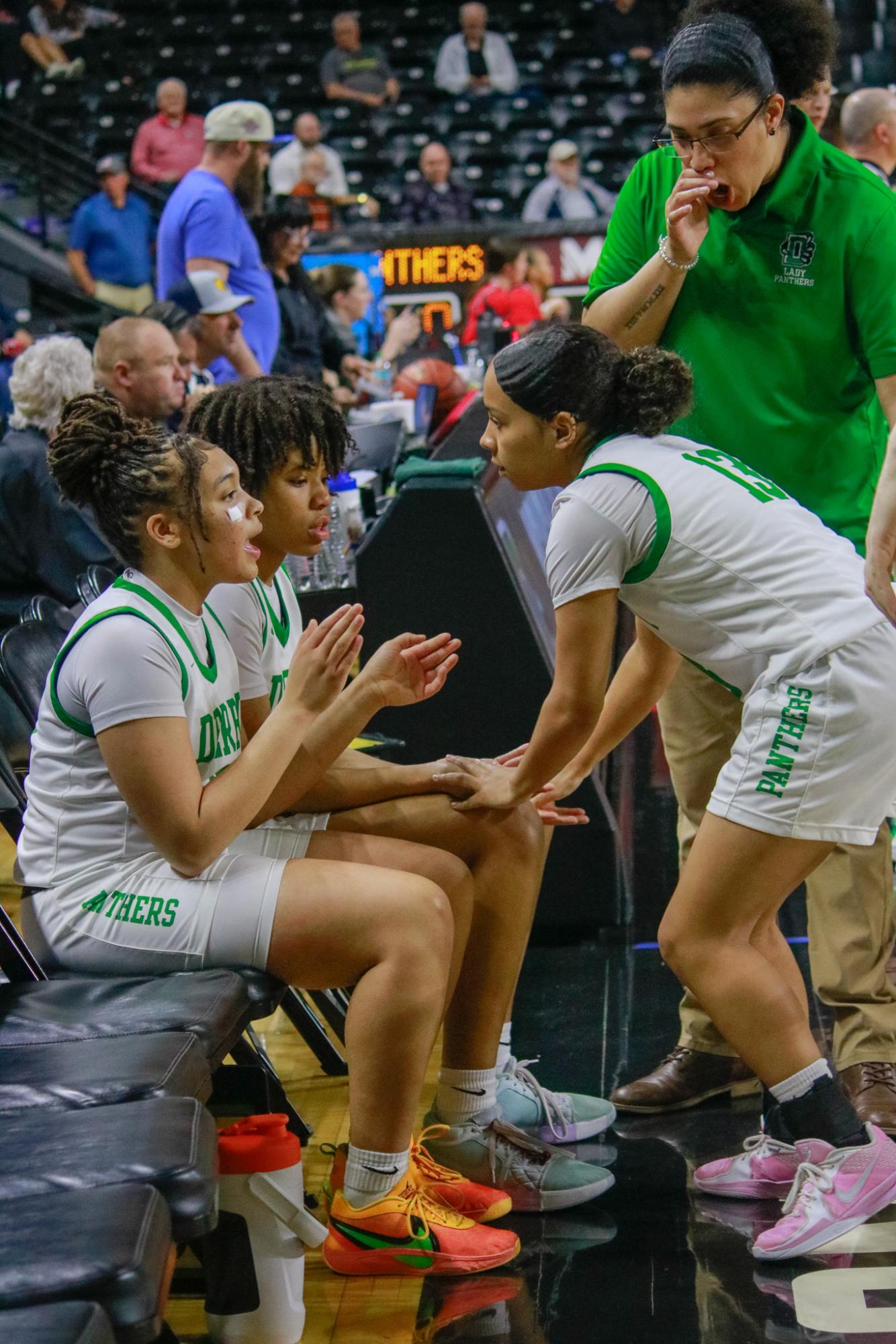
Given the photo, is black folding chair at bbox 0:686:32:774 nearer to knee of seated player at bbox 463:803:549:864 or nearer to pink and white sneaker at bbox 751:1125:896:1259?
knee of seated player at bbox 463:803:549:864

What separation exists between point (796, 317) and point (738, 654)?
26.9 inches

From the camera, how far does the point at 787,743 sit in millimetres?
2332

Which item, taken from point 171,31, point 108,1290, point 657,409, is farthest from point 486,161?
point 108,1290

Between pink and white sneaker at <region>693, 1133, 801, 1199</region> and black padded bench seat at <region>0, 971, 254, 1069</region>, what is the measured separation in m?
0.88

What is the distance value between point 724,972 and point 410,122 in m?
13.9

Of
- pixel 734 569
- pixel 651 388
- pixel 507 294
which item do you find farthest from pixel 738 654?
pixel 507 294

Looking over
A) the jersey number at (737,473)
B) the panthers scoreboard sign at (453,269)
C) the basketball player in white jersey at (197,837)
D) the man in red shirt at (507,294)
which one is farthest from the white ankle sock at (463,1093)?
the panthers scoreboard sign at (453,269)

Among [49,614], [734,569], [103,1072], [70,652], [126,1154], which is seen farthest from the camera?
[49,614]

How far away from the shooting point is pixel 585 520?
2.37 m

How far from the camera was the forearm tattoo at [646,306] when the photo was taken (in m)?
2.74

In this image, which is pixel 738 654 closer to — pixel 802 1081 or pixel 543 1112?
pixel 802 1081

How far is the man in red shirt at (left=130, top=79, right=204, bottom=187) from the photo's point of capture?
12.7 meters

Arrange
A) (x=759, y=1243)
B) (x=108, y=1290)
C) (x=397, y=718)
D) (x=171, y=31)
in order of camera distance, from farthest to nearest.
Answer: (x=171, y=31) < (x=397, y=718) < (x=759, y=1243) < (x=108, y=1290)

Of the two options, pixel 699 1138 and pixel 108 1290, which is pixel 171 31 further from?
pixel 108 1290
